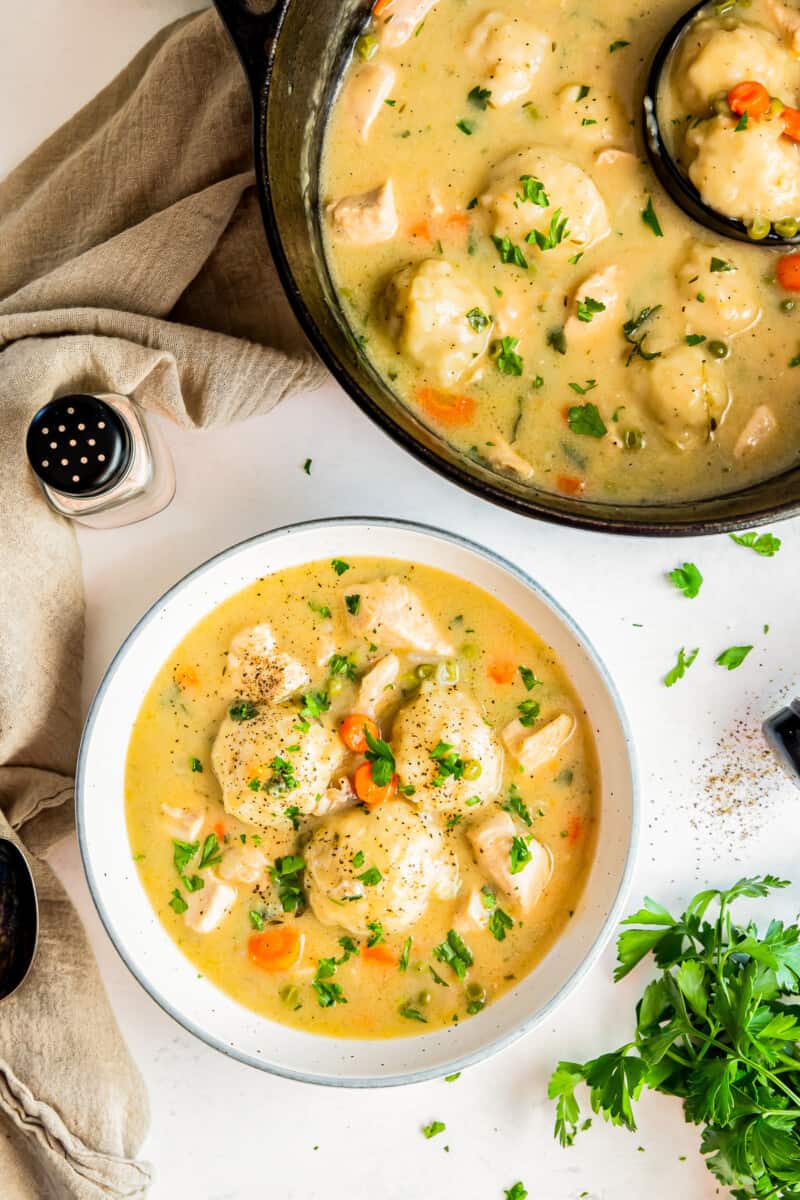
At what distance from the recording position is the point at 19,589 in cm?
266

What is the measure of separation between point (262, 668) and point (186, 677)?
21 centimetres

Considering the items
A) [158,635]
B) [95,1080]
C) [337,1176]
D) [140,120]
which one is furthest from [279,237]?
[337,1176]

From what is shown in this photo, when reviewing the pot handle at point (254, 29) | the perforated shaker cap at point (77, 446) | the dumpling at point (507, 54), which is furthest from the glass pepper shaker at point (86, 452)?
the dumpling at point (507, 54)

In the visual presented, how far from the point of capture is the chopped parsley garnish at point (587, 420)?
8.07 ft

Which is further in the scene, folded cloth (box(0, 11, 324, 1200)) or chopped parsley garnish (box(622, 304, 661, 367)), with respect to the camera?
folded cloth (box(0, 11, 324, 1200))

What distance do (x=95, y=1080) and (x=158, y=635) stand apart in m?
1.18

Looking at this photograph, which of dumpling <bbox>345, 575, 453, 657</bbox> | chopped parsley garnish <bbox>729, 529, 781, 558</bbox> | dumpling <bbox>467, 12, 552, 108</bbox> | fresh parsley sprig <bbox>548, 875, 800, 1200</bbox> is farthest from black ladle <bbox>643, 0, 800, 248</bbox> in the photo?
fresh parsley sprig <bbox>548, 875, 800, 1200</bbox>

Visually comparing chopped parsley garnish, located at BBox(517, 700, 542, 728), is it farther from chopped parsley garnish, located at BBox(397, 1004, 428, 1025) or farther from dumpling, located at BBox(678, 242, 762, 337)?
dumpling, located at BBox(678, 242, 762, 337)

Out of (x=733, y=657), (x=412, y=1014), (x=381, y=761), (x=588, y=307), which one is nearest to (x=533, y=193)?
(x=588, y=307)

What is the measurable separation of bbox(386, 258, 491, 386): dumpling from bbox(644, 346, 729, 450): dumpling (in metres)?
0.41

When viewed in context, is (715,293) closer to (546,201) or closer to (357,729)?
(546,201)

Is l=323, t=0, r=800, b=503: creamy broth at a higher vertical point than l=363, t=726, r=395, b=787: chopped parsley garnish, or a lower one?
higher

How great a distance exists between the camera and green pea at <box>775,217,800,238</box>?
2.36m

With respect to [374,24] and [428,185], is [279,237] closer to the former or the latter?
[428,185]
